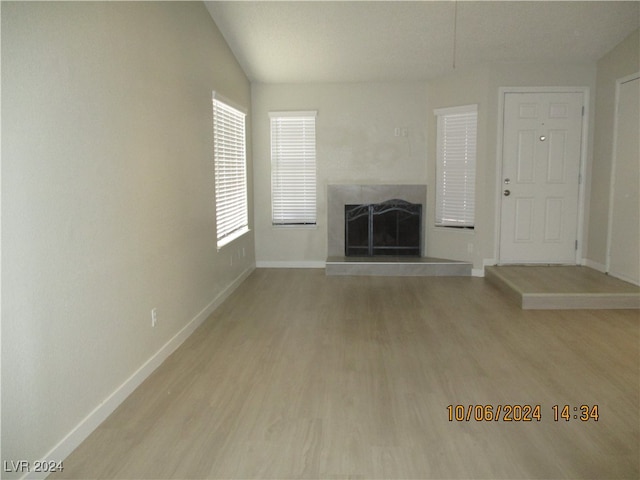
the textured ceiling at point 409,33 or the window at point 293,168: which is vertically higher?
the textured ceiling at point 409,33

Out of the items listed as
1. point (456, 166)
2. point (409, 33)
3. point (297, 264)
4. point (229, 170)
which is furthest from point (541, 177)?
point (229, 170)

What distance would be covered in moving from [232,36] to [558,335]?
4.42 meters

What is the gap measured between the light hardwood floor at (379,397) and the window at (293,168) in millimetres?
2439

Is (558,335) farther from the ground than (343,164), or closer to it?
closer to it

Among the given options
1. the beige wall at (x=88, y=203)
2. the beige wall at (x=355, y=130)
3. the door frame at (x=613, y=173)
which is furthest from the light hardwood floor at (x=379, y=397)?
the beige wall at (x=355, y=130)

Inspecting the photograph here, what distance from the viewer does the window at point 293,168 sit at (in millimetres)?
7000

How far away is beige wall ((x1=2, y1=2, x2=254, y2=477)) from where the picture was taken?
202 cm

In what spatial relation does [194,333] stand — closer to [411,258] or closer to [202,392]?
[202,392]

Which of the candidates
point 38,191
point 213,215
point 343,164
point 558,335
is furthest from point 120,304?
point 343,164

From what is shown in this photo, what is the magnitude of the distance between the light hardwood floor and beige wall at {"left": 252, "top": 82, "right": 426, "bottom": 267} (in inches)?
102

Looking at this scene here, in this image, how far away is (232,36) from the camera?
5.44 meters

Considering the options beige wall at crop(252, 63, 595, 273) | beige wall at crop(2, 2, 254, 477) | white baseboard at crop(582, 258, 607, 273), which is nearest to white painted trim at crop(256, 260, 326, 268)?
beige wall at crop(252, 63, 595, 273)

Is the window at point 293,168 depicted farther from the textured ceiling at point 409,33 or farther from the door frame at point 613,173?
the door frame at point 613,173

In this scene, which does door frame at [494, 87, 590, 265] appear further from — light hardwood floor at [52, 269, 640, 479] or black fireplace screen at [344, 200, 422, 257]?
light hardwood floor at [52, 269, 640, 479]
